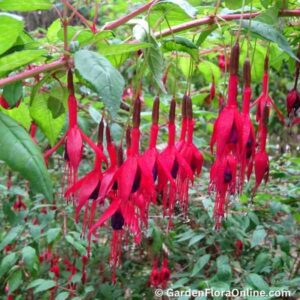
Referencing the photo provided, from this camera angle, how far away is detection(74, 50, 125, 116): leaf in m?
0.47

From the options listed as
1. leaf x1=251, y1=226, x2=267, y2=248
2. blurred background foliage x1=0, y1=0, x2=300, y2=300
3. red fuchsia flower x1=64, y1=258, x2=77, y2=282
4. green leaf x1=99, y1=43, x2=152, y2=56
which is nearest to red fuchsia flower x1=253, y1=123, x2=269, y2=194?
blurred background foliage x1=0, y1=0, x2=300, y2=300

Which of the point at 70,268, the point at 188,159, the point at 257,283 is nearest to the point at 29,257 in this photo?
the point at 70,268

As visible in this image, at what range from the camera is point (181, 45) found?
729 millimetres

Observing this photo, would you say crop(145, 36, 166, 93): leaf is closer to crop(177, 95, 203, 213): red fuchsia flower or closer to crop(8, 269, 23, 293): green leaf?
crop(177, 95, 203, 213): red fuchsia flower

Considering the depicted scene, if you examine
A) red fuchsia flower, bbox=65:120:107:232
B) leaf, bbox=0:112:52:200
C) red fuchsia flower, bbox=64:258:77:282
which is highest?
leaf, bbox=0:112:52:200

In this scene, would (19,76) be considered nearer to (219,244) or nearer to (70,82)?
(70,82)

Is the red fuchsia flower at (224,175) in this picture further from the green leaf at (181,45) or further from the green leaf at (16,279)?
the green leaf at (16,279)

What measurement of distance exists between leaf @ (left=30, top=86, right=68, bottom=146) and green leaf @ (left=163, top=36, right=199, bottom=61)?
0.57ft

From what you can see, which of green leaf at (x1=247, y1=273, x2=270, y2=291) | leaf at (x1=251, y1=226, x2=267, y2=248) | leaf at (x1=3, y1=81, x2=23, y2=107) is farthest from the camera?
leaf at (x1=251, y1=226, x2=267, y2=248)

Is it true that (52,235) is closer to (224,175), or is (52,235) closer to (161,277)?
(161,277)

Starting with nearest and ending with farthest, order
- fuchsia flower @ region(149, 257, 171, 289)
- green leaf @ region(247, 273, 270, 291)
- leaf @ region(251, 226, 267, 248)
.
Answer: green leaf @ region(247, 273, 270, 291) < leaf @ region(251, 226, 267, 248) < fuchsia flower @ region(149, 257, 171, 289)

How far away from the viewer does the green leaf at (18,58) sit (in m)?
0.56

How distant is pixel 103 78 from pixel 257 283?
0.77 m

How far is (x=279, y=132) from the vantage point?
2936 millimetres
